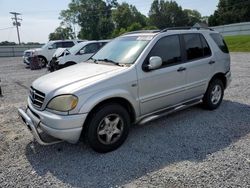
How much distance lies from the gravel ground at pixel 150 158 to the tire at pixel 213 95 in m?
0.42

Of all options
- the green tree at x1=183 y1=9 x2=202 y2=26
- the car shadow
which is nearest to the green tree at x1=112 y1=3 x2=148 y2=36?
the green tree at x1=183 y1=9 x2=202 y2=26

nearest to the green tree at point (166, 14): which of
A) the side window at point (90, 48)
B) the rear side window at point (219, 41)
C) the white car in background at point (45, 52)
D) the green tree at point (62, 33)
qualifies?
the green tree at point (62, 33)

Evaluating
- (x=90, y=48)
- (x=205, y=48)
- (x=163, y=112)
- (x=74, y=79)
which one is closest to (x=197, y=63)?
(x=205, y=48)

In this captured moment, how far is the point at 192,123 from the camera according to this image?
493cm

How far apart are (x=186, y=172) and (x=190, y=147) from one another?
2.35 feet

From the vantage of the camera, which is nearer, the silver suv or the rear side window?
the silver suv

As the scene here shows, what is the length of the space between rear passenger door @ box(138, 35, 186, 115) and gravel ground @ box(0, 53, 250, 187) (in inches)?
22.0

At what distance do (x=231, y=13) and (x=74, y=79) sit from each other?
6456 centimetres

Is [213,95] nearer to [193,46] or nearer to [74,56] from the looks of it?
[193,46]

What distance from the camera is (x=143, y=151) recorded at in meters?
3.90

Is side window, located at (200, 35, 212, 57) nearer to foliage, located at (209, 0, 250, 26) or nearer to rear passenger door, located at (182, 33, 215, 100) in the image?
rear passenger door, located at (182, 33, 215, 100)

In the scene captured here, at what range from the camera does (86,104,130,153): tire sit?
365 centimetres

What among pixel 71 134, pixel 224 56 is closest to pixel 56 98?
pixel 71 134

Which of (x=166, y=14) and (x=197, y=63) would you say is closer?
(x=197, y=63)
